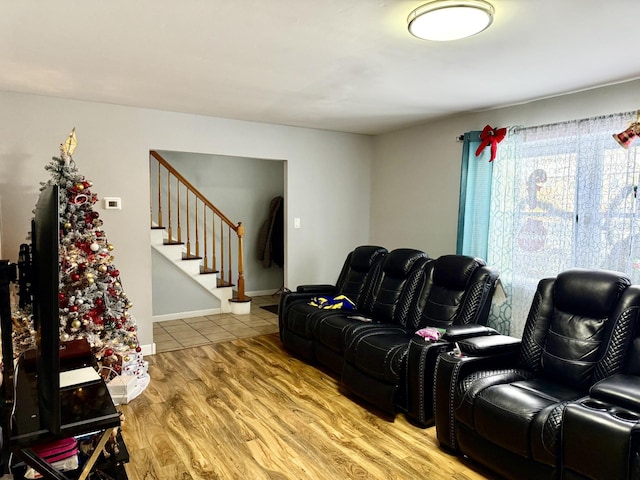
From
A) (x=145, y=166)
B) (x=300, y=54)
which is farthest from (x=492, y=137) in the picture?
(x=145, y=166)

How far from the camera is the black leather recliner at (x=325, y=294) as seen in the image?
4.05 m

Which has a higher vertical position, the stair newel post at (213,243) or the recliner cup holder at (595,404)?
the stair newel post at (213,243)

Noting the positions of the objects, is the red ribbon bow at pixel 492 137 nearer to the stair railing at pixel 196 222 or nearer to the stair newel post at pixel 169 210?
the stair railing at pixel 196 222

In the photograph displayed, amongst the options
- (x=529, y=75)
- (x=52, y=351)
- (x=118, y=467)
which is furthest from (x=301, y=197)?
(x=52, y=351)

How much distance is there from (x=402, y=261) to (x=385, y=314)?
19.5 inches

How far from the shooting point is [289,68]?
2.96 meters

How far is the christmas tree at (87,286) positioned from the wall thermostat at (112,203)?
57cm

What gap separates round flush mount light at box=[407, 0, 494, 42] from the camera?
1.95 m

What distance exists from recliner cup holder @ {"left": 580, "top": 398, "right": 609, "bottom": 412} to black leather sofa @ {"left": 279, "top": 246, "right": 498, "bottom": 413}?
891 millimetres

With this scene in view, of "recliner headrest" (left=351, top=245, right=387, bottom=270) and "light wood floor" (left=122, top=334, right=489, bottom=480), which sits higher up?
"recliner headrest" (left=351, top=245, right=387, bottom=270)

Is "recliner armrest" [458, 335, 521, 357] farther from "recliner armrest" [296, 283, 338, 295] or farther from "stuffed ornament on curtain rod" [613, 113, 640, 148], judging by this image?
"recliner armrest" [296, 283, 338, 295]

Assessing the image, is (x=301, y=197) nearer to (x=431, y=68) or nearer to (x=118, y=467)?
(x=431, y=68)

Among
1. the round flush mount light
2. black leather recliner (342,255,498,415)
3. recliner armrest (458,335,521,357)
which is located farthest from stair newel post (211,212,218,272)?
the round flush mount light

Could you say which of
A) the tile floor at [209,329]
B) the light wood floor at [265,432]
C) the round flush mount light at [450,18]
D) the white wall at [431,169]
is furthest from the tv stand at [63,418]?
the white wall at [431,169]
